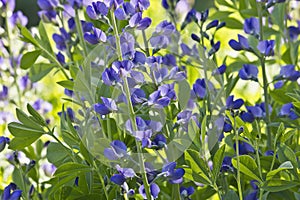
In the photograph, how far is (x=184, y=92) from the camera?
795 mm

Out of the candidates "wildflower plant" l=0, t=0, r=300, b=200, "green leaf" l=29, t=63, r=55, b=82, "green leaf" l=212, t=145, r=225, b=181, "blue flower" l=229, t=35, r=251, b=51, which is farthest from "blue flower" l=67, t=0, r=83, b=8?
"green leaf" l=212, t=145, r=225, b=181

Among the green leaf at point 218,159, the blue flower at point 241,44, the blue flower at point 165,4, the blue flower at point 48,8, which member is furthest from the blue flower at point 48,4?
the green leaf at point 218,159

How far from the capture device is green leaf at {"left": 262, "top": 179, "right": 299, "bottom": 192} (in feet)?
2.50

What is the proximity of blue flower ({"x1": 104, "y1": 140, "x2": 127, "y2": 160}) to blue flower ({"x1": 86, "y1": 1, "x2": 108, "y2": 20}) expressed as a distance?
143 mm

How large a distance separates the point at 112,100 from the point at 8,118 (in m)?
0.54

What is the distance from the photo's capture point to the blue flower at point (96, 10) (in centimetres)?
72

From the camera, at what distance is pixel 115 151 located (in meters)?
0.73

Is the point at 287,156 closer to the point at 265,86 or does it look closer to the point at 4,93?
the point at 265,86

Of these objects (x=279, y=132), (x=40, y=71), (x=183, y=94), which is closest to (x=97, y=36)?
(x=183, y=94)

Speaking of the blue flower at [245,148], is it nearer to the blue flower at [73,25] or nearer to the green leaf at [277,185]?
the green leaf at [277,185]

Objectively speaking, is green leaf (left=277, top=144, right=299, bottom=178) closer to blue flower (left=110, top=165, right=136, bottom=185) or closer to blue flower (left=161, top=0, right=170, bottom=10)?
blue flower (left=110, top=165, right=136, bottom=185)

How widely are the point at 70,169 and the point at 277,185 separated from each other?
0.79 feet

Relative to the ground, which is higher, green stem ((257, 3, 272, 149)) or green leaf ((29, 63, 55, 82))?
green leaf ((29, 63, 55, 82))

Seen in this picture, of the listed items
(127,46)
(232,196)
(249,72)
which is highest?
(127,46)
